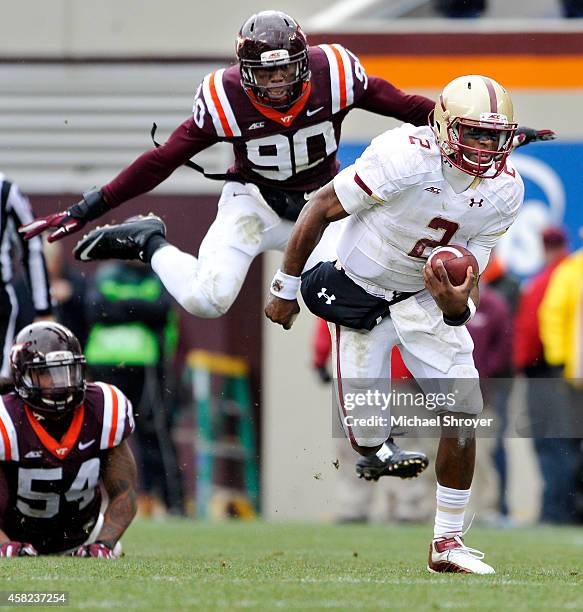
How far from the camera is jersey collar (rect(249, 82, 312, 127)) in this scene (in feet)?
21.7

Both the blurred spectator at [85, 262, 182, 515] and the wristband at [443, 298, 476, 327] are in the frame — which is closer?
the wristband at [443, 298, 476, 327]

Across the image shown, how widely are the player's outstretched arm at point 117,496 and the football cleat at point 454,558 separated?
4.56 ft

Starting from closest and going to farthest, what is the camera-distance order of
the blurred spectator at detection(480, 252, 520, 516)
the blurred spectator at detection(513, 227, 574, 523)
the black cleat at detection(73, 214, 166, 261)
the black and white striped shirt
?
the black cleat at detection(73, 214, 166, 261)
the black and white striped shirt
the blurred spectator at detection(513, 227, 574, 523)
the blurred spectator at detection(480, 252, 520, 516)

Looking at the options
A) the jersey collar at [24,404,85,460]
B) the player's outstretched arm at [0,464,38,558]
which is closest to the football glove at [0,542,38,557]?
the player's outstretched arm at [0,464,38,558]

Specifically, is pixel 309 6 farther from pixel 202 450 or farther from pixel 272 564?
pixel 272 564

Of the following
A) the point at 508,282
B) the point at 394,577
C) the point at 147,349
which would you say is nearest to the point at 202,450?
the point at 147,349

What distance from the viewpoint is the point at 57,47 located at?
13.7 meters

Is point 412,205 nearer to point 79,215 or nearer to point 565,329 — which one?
point 79,215

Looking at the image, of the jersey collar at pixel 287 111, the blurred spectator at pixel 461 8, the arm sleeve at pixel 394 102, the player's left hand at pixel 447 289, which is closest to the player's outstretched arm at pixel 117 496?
the jersey collar at pixel 287 111

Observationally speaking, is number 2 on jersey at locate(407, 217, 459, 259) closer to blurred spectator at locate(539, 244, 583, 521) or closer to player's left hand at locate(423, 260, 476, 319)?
player's left hand at locate(423, 260, 476, 319)

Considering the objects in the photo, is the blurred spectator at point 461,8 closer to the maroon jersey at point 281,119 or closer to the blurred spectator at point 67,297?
the blurred spectator at point 67,297

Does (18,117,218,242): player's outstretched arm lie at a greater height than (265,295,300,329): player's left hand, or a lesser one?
greater

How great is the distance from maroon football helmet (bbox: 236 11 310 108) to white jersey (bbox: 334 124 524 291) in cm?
64

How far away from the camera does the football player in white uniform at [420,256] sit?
585cm
